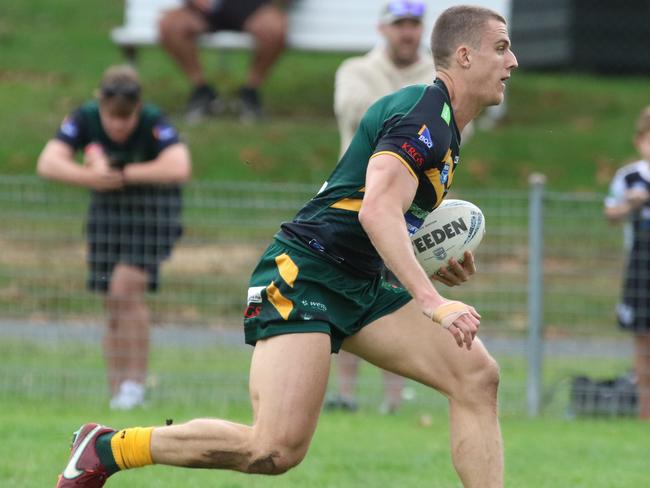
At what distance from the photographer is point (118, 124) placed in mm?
9305

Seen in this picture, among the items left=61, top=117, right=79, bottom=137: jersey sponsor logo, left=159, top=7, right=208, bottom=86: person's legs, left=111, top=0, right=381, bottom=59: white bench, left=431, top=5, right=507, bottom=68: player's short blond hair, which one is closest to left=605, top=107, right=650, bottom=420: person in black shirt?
left=61, top=117, right=79, bottom=137: jersey sponsor logo

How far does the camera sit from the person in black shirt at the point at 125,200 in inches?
365

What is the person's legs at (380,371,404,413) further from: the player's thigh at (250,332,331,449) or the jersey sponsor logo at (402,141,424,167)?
the jersey sponsor logo at (402,141,424,167)

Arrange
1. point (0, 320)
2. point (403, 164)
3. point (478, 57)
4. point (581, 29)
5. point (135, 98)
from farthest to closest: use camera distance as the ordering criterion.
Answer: point (581, 29) < point (0, 320) < point (135, 98) < point (478, 57) < point (403, 164)

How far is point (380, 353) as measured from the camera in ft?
18.4

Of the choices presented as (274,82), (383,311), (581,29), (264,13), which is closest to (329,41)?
(264,13)

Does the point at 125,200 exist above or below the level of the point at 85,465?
above

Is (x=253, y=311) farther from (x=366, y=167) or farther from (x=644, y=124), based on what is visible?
(x=644, y=124)

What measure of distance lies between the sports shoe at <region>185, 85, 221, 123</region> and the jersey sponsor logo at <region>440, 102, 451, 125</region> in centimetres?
1140

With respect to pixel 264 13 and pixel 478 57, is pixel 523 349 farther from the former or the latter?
pixel 264 13

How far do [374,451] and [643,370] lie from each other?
8.77 ft

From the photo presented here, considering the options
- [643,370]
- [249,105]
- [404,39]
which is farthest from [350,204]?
[249,105]

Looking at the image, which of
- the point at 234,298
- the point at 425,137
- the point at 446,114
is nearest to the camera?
the point at 425,137

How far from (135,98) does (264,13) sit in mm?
6869
